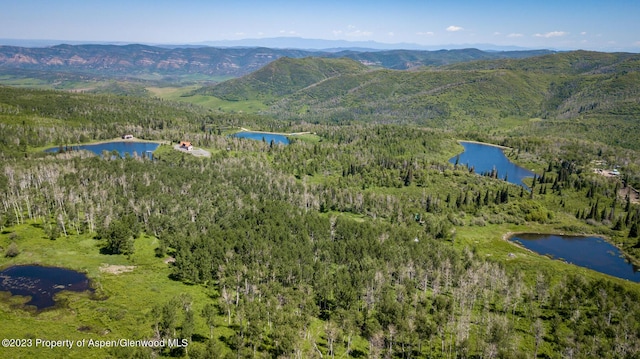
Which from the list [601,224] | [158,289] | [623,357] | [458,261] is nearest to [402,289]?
[458,261]

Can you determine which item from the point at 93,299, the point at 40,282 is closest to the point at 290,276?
the point at 93,299

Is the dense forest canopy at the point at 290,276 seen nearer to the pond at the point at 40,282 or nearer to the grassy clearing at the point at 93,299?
the grassy clearing at the point at 93,299

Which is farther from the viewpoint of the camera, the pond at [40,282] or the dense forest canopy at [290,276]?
the pond at [40,282]

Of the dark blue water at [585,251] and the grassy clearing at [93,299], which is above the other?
the grassy clearing at [93,299]

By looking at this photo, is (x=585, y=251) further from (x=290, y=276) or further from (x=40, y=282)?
(x=40, y=282)

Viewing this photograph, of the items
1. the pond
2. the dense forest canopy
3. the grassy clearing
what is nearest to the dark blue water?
the dense forest canopy

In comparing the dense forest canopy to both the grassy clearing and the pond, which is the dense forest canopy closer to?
the grassy clearing

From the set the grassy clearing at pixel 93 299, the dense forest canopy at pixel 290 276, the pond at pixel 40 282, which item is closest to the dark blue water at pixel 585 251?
the dense forest canopy at pixel 290 276

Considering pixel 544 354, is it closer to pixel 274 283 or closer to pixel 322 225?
pixel 274 283
